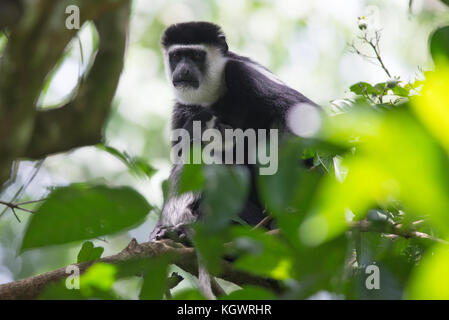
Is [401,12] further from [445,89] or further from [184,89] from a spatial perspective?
[445,89]

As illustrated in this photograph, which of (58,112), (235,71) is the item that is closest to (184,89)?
(235,71)

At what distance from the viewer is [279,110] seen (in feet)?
12.6

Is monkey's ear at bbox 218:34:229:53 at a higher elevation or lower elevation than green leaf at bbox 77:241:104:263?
higher

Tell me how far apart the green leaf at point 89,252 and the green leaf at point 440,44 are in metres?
1.30

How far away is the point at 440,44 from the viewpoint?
76 cm

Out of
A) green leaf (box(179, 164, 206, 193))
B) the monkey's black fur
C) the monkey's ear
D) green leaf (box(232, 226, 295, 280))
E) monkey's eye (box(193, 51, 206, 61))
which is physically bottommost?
green leaf (box(232, 226, 295, 280))

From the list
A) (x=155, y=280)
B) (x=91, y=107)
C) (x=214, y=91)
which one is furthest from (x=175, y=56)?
(x=155, y=280)

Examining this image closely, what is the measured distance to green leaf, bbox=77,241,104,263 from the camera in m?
1.79

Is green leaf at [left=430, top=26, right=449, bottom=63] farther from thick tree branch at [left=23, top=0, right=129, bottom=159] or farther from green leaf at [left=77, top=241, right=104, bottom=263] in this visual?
green leaf at [left=77, top=241, right=104, bottom=263]

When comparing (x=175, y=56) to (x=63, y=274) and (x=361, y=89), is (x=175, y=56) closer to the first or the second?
(x=361, y=89)

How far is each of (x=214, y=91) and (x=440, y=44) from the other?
3601mm

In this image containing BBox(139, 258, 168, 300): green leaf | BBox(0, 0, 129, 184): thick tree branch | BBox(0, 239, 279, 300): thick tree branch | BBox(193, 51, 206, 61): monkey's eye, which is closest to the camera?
BBox(139, 258, 168, 300): green leaf

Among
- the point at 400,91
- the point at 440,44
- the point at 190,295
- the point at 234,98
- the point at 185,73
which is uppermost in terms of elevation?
the point at 185,73

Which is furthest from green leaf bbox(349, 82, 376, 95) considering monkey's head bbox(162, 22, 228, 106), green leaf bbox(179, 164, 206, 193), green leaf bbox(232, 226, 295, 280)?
monkey's head bbox(162, 22, 228, 106)
